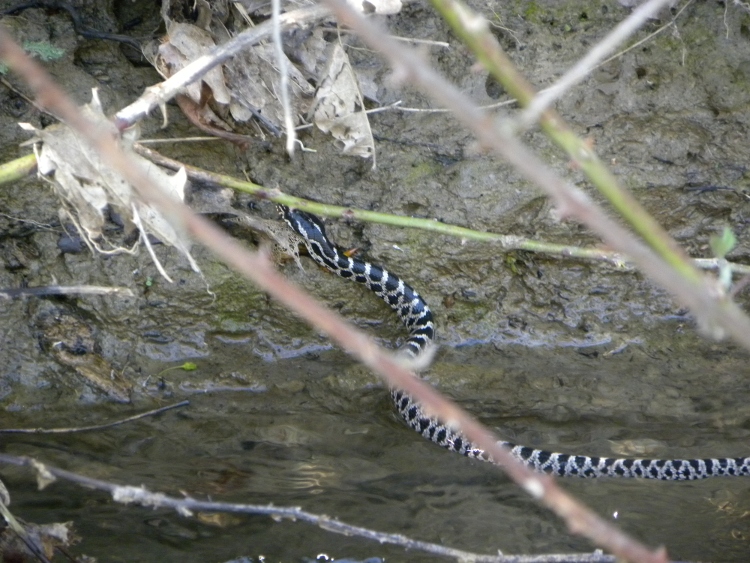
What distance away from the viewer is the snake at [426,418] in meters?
6.00

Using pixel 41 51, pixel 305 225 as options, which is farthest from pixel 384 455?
pixel 41 51

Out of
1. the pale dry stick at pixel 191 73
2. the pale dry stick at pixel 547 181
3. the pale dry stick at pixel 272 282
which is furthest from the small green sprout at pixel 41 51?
the pale dry stick at pixel 547 181

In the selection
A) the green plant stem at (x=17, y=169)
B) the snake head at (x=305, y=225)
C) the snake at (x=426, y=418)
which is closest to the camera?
the green plant stem at (x=17, y=169)

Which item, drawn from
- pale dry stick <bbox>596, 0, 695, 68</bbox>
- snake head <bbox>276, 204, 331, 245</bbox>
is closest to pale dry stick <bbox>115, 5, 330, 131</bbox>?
snake head <bbox>276, 204, 331, 245</bbox>

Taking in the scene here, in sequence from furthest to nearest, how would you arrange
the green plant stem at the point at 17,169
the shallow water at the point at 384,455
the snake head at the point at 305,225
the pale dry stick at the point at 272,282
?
the snake head at the point at 305,225, the shallow water at the point at 384,455, the green plant stem at the point at 17,169, the pale dry stick at the point at 272,282

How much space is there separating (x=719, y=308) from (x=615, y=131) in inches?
224

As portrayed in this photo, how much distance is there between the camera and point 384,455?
6023 millimetres

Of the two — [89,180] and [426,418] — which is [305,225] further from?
[89,180]

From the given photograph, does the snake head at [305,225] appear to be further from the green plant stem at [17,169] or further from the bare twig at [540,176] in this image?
the bare twig at [540,176]

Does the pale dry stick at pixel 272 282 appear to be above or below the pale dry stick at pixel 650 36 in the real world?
below

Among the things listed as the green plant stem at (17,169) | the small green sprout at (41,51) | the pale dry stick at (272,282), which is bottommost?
the pale dry stick at (272,282)

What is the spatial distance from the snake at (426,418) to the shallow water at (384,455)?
117mm

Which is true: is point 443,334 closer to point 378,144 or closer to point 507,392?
point 507,392

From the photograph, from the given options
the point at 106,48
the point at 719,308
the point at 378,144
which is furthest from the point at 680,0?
the point at 719,308
